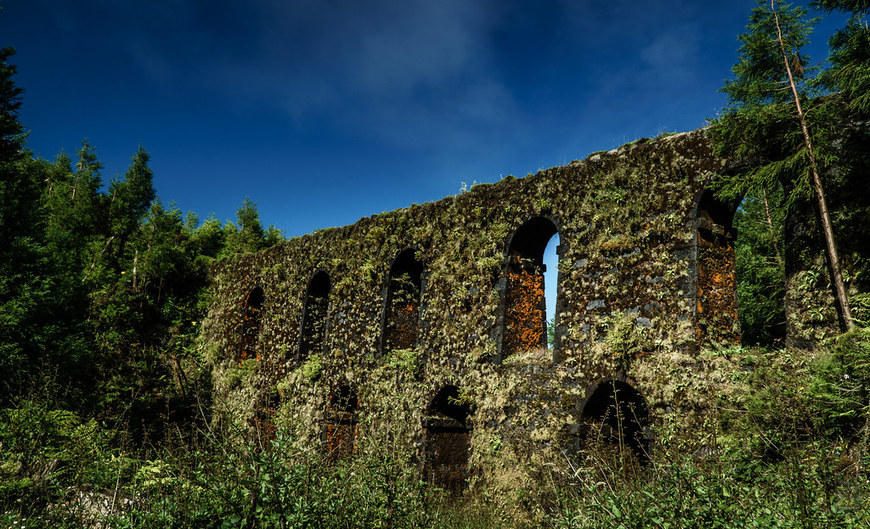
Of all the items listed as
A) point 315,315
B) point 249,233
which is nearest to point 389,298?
point 315,315

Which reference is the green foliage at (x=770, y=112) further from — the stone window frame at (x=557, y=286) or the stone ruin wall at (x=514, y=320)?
the stone window frame at (x=557, y=286)

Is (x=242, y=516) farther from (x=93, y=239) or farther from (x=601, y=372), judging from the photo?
(x=93, y=239)

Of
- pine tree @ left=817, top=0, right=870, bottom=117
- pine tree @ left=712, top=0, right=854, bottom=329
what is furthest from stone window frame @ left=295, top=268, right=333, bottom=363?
pine tree @ left=817, top=0, right=870, bottom=117

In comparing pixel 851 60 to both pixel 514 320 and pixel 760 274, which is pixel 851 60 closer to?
pixel 514 320

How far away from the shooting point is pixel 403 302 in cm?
1102

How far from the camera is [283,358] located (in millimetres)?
12906

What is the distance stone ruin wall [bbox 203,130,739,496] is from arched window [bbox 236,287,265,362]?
5.89 feet

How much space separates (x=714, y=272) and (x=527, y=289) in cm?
297

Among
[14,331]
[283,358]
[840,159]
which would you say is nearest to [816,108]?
[840,159]

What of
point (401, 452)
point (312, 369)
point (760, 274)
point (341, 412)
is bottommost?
point (401, 452)

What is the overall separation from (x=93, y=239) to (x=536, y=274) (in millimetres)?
15948

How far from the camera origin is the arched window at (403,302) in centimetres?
1070

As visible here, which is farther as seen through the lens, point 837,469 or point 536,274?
point 536,274

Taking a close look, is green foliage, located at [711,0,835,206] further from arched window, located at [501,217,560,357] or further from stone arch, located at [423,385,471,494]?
stone arch, located at [423,385,471,494]
